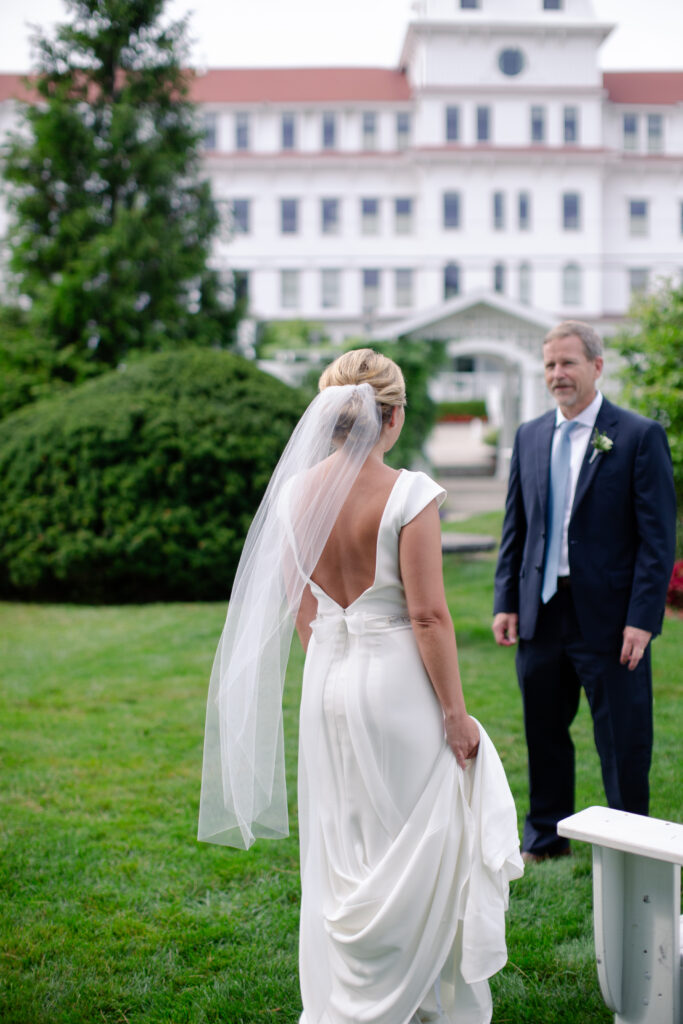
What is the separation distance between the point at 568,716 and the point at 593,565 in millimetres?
829

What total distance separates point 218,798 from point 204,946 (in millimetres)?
1048

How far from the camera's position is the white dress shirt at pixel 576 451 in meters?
4.15

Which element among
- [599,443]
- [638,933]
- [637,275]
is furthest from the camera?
[637,275]

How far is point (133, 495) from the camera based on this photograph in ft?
36.8

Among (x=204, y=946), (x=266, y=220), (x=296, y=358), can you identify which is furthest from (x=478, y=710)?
(x=266, y=220)

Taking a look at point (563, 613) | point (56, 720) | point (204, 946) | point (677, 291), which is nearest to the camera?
point (204, 946)

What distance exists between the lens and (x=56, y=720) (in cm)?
668

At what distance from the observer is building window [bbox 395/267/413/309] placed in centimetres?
4753

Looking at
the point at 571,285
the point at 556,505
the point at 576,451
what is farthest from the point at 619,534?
the point at 571,285

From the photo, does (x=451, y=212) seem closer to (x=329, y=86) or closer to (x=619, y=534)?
(x=329, y=86)

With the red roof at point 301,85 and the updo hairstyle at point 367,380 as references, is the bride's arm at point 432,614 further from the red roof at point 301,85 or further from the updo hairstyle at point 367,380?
the red roof at point 301,85

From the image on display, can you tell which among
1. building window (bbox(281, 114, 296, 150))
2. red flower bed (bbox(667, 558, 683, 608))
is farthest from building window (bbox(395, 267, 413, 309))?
red flower bed (bbox(667, 558, 683, 608))

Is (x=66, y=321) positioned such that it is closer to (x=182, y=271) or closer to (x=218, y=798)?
(x=182, y=271)

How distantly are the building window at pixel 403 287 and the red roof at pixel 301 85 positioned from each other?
354 inches
